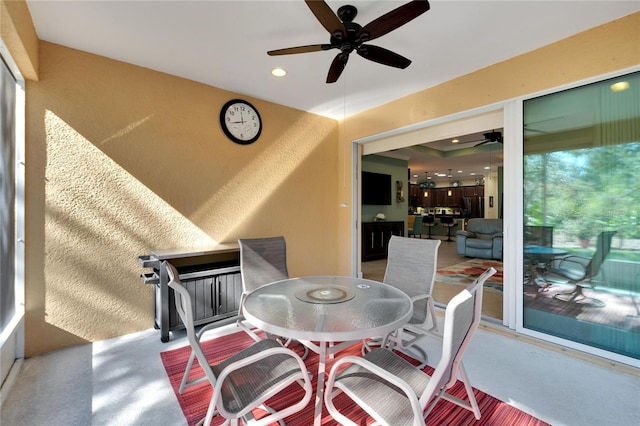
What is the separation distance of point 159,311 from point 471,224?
7.35 metres

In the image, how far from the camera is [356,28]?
194 centimetres

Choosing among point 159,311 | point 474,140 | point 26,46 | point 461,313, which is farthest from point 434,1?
point 474,140

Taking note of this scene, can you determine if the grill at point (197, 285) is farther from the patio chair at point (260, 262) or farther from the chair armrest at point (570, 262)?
the chair armrest at point (570, 262)

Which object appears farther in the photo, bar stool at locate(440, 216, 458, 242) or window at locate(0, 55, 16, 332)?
bar stool at locate(440, 216, 458, 242)

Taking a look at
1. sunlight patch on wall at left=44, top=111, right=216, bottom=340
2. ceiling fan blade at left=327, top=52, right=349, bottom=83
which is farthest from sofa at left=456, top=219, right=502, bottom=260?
sunlight patch on wall at left=44, top=111, right=216, bottom=340

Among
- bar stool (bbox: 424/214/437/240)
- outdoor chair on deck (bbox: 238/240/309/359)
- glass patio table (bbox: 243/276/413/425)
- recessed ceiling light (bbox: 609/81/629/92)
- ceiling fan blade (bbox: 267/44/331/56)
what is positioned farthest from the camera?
bar stool (bbox: 424/214/437/240)

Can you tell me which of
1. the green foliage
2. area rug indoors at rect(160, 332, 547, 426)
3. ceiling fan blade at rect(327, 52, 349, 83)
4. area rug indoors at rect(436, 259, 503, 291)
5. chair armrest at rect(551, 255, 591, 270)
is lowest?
area rug indoors at rect(160, 332, 547, 426)

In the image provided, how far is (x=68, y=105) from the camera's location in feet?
8.64

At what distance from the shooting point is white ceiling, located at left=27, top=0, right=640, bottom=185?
2131 mm

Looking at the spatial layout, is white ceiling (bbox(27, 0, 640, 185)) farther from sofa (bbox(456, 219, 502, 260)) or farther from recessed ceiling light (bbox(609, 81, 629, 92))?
sofa (bbox(456, 219, 502, 260))

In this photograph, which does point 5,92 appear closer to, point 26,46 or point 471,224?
point 26,46

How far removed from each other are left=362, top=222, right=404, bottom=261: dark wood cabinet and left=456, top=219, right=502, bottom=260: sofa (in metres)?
1.79

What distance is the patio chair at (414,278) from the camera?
2.29 metres

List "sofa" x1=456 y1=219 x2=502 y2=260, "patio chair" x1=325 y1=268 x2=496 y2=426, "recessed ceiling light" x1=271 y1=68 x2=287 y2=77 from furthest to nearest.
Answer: "sofa" x1=456 y1=219 x2=502 y2=260, "recessed ceiling light" x1=271 y1=68 x2=287 y2=77, "patio chair" x1=325 y1=268 x2=496 y2=426
